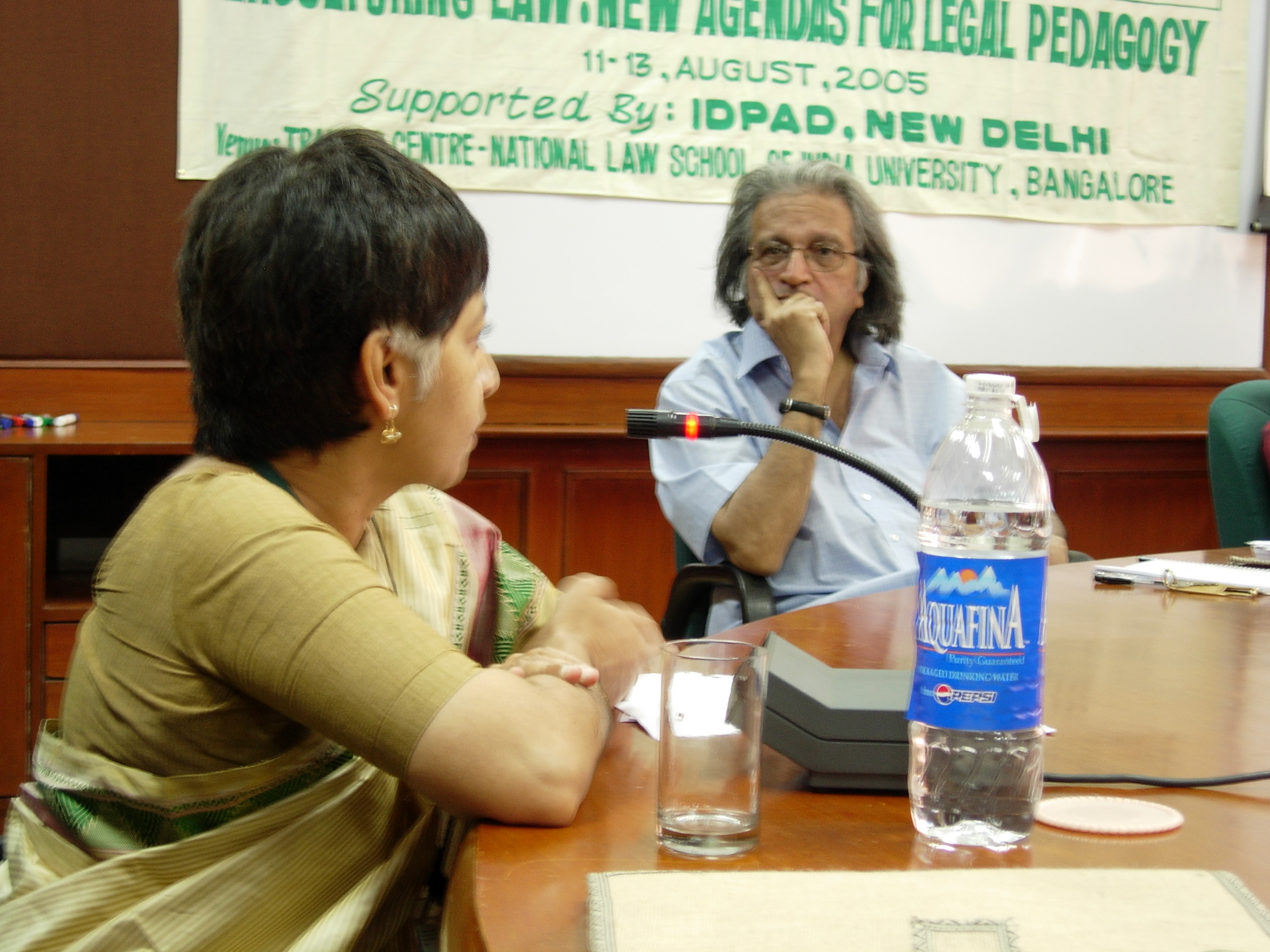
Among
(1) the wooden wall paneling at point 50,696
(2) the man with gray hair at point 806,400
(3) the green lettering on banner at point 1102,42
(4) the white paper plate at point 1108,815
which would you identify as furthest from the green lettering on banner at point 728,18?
(4) the white paper plate at point 1108,815

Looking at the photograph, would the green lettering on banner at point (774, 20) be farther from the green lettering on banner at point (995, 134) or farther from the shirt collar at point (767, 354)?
the shirt collar at point (767, 354)

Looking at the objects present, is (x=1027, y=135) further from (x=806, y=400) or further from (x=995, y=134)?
(x=806, y=400)

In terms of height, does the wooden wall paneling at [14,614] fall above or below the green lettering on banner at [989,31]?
below

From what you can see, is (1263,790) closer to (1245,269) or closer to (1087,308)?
(1087,308)

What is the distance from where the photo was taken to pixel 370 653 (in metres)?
0.77

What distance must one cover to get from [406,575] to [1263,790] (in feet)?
2.38

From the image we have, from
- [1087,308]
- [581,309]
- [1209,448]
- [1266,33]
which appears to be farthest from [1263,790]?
[1266,33]

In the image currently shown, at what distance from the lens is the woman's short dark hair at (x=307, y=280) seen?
2.93 ft

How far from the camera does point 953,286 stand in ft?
10.7

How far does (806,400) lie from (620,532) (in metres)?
1.15

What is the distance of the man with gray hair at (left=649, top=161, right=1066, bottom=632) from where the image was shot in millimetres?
1901

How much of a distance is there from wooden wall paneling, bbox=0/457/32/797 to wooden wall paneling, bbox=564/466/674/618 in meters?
1.26

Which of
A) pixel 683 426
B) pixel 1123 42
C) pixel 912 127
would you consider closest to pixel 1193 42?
pixel 1123 42

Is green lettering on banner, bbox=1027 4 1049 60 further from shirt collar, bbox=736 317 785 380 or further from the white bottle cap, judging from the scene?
the white bottle cap
